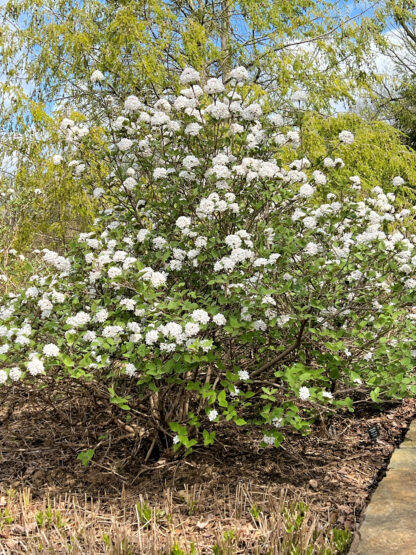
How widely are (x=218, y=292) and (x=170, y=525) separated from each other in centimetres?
113

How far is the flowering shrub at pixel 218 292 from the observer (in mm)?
2541

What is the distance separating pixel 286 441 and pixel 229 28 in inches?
270

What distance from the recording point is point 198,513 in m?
2.71

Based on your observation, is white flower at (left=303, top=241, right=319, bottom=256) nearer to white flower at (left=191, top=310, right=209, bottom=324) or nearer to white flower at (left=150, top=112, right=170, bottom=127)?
white flower at (left=191, top=310, right=209, bottom=324)

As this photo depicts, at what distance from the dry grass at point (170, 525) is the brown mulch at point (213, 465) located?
7 cm

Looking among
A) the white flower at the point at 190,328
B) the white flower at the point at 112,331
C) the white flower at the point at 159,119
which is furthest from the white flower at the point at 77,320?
the white flower at the point at 159,119

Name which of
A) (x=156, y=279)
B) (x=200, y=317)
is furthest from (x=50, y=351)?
(x=200, y=317)

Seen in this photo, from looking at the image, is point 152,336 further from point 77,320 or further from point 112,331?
point 77,320

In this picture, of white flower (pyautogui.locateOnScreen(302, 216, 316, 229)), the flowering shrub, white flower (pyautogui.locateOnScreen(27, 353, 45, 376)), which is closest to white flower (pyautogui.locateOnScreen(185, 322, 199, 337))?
the flowering shrub

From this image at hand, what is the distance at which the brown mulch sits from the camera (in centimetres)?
293

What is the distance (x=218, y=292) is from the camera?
285cm

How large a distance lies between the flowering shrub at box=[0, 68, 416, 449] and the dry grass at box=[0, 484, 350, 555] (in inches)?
13.0

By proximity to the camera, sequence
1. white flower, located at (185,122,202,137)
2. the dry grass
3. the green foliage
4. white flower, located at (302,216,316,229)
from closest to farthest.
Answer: the dry grass → white flower, located at (302,216,316,229) → white flower, located at (185,122,202,137) → the green foliage

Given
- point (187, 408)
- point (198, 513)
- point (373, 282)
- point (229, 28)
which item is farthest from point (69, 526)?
point (229, 28)
